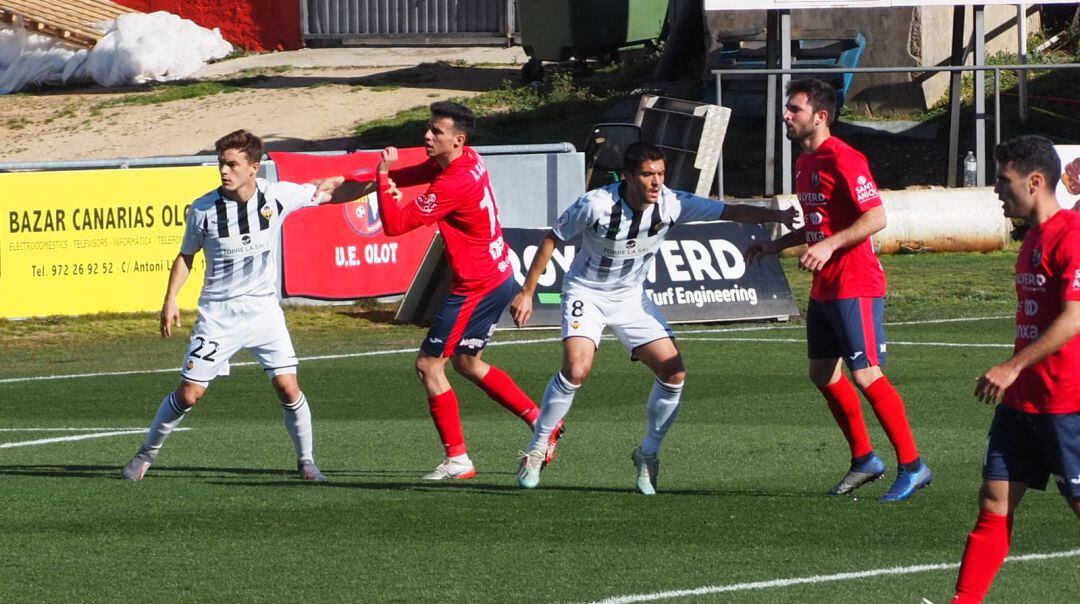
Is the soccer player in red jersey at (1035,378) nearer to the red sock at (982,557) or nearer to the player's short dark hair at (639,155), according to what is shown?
the red sock at (982,557)

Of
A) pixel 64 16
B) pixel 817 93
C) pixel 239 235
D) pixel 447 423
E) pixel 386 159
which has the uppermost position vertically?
pixel 64 16

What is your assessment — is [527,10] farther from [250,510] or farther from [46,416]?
[250,510]

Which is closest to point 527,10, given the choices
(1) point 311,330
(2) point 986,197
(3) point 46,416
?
(2) point 986,197

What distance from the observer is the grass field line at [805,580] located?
6.73m

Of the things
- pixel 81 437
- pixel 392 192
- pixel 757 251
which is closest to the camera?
pixel 392 192

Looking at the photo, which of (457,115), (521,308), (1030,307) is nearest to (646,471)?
(521,308)

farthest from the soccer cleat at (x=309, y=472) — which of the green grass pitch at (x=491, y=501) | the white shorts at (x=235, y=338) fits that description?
the white shorts at (x=235, y=338)

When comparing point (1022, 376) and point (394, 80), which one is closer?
point (1022, 376)

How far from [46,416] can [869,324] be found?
6852 millimetres

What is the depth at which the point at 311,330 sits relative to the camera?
715 inches

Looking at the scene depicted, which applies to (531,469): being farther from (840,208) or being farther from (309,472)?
(840,208)

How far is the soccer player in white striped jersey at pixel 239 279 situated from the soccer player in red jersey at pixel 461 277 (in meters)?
0.63

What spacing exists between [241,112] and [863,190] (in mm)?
25777

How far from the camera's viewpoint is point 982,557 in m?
5.99
